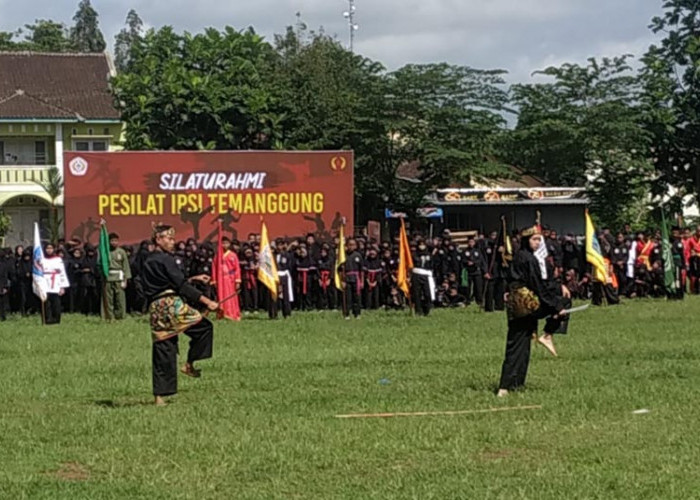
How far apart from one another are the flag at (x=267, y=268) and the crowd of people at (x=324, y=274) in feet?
1.61

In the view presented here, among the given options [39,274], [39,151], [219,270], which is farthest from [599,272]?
[39,151]

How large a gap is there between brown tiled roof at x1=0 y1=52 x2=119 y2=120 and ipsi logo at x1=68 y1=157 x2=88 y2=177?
75.4 ft

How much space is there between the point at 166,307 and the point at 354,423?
251 cm

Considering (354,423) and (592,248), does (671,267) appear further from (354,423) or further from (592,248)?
(354,423)

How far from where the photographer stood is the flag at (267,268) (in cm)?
2420

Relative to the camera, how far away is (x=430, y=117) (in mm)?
38219

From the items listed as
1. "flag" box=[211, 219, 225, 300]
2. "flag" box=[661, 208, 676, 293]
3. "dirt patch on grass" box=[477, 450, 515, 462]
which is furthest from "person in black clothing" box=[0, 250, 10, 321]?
"dirt patch on grass" box=[477, 450, 515, 462]

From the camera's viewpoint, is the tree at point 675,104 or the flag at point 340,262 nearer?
the flag at point 340,262

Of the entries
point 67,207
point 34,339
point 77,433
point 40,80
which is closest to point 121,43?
point 40,80

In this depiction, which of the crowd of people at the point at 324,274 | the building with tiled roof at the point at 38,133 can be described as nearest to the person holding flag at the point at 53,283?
the crowd of people at the point at 324,274

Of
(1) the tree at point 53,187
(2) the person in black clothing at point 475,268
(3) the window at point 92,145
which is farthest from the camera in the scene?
(3) the window at point 92,145

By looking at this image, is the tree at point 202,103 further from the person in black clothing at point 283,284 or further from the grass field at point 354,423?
the grass field at point 354,423

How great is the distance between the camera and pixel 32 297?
2641cm

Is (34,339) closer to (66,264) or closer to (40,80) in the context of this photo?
(66,264)
